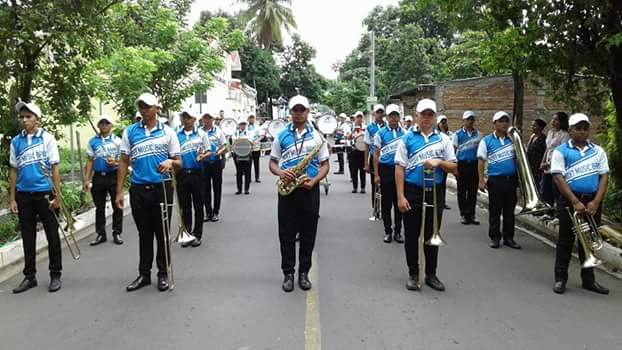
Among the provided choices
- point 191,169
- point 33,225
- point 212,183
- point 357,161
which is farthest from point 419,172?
point 357,161

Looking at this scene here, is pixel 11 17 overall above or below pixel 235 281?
above

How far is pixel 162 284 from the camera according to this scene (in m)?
6.04

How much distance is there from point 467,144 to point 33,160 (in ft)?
22.7

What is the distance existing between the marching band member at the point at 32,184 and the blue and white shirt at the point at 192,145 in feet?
8.39

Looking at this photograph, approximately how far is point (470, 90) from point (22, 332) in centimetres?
1610

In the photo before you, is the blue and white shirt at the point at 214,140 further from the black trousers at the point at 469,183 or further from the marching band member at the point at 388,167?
the black trousers at the point at 469,183

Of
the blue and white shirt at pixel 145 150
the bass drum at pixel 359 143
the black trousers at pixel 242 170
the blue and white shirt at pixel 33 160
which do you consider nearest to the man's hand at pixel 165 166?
the blue and white shirt at pixel 145 150

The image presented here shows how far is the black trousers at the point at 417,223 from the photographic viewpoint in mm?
5895

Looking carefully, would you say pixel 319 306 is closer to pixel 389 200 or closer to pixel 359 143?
pixel 389 200

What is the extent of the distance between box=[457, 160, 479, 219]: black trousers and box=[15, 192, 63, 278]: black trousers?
6598 mm

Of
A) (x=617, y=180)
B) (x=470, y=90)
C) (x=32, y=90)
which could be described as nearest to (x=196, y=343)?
(x=32, y=90)

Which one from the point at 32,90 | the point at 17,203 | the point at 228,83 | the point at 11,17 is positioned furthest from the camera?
the point at 228,83

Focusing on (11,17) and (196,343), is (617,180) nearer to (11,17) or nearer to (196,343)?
(196,343)

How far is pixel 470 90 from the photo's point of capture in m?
18.4
